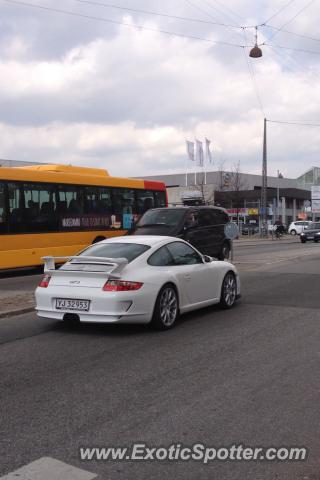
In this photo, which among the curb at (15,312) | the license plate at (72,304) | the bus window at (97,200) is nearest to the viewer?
the license plate at (72,304)

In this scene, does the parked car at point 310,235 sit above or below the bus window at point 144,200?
below

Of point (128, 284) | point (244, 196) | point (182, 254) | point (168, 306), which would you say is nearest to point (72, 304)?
point (128, 284)

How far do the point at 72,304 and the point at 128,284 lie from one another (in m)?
0.83

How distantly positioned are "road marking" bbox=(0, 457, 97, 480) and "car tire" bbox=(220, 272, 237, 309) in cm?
642

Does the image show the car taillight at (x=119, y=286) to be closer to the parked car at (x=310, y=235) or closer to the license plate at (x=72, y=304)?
the license plate at (x=72, y=304)

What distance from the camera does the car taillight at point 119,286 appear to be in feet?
25.6

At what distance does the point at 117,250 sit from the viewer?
884 centimetres

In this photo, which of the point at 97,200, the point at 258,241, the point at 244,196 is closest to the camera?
the point at 97,200

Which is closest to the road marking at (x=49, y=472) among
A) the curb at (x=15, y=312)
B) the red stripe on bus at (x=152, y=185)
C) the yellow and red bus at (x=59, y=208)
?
the curb at (x=15, y=312)

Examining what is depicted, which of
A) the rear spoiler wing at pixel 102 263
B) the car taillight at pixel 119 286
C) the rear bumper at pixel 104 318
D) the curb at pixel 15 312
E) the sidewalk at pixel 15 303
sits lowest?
the curb at pixel 15 312

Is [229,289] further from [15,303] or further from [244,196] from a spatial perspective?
[244,196]

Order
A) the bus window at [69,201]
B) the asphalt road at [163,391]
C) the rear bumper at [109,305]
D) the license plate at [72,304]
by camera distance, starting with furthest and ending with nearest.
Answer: the bus window at [69,201] → the license plate at [72,304] → the rear bumper at [109,305] → the asphalt road at [163,391]

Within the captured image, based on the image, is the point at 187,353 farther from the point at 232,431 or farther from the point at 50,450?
the point at 50,450

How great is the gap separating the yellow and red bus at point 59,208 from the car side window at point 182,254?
8187 millimetres
